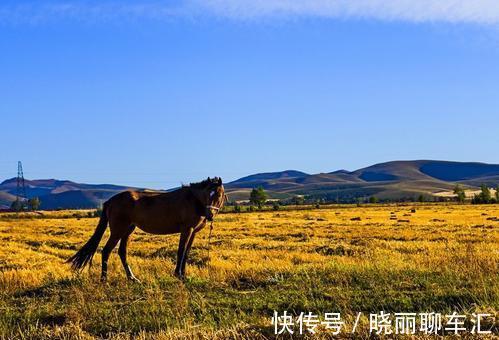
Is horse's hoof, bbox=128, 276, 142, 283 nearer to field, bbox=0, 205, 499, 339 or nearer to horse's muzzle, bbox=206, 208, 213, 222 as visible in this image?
field, bbox=0, 205, 499, 339

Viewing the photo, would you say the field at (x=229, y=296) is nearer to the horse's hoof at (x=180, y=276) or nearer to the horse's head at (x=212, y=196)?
the horse's hoof at (x=180, y=276)

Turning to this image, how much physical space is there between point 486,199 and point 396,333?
123 m

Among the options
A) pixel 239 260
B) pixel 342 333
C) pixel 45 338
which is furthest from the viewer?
pixel 239 260

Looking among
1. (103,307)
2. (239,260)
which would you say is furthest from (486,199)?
(103,307)

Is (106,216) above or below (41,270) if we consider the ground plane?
above

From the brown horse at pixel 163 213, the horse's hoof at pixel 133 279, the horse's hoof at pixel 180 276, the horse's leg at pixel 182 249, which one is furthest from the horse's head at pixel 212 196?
the horse's hoof at pixel 133 279

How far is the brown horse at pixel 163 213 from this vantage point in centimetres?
1364

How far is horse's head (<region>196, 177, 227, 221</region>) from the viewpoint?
43.9ft

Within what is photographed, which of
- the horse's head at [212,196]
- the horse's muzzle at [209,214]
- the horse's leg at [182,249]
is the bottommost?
the horse's leg at [182,249]

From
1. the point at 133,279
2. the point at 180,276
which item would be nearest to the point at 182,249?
the point at 180,276

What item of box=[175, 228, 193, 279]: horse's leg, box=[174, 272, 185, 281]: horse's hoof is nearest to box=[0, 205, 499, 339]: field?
box=[174, 272, 185, 281]: horse's hoof

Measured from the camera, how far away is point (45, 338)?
28.4 feet

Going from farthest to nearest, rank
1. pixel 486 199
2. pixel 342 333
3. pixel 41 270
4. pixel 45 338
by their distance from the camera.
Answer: pixel 486 199 < pixel 41 270 < pixel 45 338 < pixel 342 333

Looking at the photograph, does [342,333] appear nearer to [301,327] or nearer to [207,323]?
[301,327]
